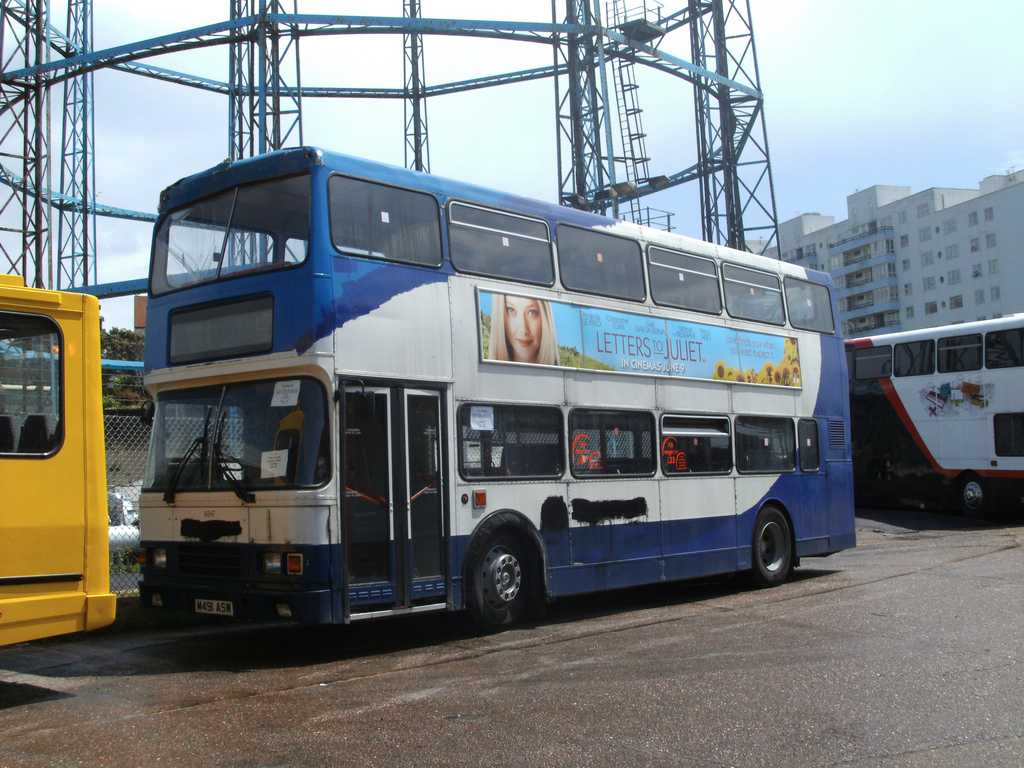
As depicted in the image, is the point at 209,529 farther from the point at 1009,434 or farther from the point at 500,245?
the point at 1009,434

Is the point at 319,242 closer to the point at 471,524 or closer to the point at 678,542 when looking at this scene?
the point at 471,524

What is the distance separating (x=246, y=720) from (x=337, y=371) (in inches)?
116

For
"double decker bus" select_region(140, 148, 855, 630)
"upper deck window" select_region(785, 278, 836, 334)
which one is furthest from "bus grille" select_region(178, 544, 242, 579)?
"upper deck window" select_region(785, 278, 836, 334)

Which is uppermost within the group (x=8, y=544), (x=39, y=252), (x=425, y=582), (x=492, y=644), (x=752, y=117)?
(x=752, y=117)

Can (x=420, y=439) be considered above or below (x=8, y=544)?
above

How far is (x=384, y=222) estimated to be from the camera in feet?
27.8

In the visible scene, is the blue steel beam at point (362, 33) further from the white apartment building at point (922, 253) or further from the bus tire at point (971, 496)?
the white apartment building at point (922, 253)

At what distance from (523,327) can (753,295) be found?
4508mm

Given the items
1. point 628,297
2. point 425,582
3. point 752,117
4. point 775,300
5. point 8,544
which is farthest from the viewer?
point 752,117

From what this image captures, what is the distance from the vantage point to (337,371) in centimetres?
786

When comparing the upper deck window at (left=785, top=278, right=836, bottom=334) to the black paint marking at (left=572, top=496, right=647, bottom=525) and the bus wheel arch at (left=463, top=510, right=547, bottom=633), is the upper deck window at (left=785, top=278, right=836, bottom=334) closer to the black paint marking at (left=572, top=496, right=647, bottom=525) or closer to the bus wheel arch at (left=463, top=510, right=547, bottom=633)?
the black paint marking at (left=572, top=496, right=647, bottom=525)

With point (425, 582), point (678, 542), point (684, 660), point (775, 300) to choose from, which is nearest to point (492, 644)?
point (425, 582)

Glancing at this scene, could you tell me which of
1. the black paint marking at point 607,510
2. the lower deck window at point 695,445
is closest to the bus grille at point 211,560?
the black paint marking at point 607,510

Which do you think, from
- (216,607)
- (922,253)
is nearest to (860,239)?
(922,253)
